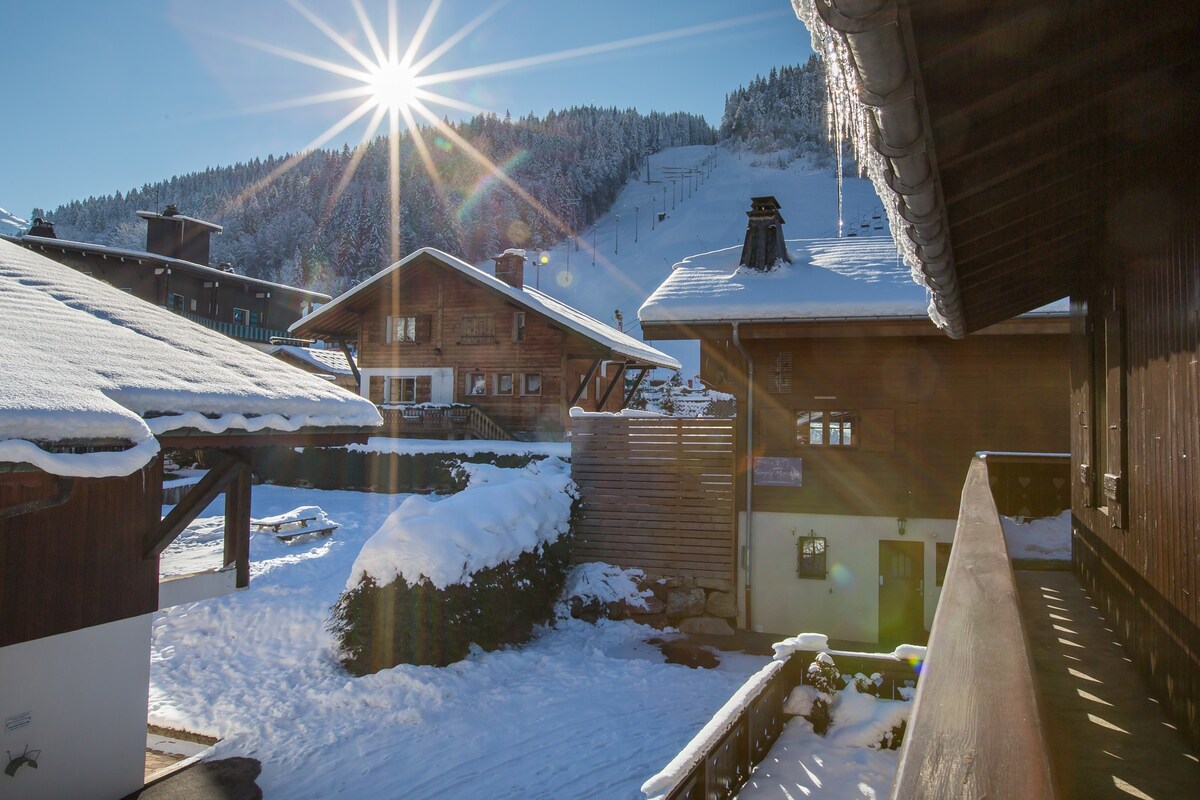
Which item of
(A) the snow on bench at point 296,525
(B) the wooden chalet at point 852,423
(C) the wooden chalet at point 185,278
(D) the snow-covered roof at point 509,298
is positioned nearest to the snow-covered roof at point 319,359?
(C) the wooden chalet at point 185,278

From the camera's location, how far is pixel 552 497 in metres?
14.5

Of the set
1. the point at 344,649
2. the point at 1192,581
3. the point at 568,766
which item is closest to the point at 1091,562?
the point at 1192,581

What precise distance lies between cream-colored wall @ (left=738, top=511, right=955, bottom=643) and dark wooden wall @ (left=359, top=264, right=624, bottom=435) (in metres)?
10.6

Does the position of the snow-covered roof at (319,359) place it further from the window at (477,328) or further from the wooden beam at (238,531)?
the wooden beam at (238,531)

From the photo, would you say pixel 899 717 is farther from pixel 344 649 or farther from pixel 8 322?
pixel 344 649

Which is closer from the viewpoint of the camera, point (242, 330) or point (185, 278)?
point (185, 278)

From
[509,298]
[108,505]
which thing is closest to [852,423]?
[108,505]

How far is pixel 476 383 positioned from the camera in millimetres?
25672

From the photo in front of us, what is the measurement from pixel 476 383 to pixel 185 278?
19.1 meters

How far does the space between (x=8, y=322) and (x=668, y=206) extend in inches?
3389

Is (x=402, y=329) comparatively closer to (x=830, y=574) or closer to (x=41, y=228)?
(x=830, y=574)

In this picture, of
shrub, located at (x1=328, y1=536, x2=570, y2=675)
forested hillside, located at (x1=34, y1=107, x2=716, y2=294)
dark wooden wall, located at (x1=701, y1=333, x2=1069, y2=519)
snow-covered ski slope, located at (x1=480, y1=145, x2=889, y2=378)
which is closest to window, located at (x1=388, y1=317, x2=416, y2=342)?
dark wooden wall, located at (x1=701, y1=333, x2=1069, y2=519)

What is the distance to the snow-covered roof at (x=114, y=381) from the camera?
3809 millimetres

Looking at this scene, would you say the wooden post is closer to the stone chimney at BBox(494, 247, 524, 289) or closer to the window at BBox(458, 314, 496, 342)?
Answer: the window at BBox(458, 314, 496, 342)
